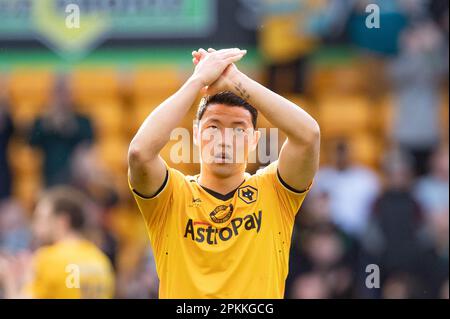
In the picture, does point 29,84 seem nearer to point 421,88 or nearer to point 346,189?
point 346,189

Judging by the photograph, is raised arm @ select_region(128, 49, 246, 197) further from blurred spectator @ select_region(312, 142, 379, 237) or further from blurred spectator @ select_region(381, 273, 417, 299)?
blurred spectator @ select_region(312, 142, 379, 237)

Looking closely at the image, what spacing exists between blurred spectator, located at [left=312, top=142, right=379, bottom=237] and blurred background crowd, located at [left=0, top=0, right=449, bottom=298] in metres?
0.01

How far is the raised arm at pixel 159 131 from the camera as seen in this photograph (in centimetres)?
513

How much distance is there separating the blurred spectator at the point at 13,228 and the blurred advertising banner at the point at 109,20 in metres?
2.12

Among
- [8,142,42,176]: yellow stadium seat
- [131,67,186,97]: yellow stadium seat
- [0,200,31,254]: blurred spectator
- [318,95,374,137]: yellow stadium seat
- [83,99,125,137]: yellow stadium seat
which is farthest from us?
[83,99,125,137]: yellow stadium seat

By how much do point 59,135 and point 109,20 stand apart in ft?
5.67

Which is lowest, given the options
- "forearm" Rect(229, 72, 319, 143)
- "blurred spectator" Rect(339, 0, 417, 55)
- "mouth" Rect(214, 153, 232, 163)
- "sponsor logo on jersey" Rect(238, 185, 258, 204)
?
Result: "sponsor logo on jersey" Rect(238, 185, 258, 204)

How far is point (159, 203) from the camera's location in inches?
208

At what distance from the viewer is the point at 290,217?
536cm

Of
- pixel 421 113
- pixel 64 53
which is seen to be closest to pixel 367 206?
pixel 421 113

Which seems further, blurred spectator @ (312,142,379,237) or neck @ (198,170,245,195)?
blurred spectator @ (312,142,379,237)

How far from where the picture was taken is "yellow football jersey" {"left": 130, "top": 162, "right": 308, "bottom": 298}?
16.9ft

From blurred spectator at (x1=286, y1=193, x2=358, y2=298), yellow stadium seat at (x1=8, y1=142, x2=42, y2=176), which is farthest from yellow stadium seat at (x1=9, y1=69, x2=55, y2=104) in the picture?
blurred spectator at (x1=286, y1=193, x2=358, y2=298)

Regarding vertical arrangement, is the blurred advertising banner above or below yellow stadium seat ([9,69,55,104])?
above
